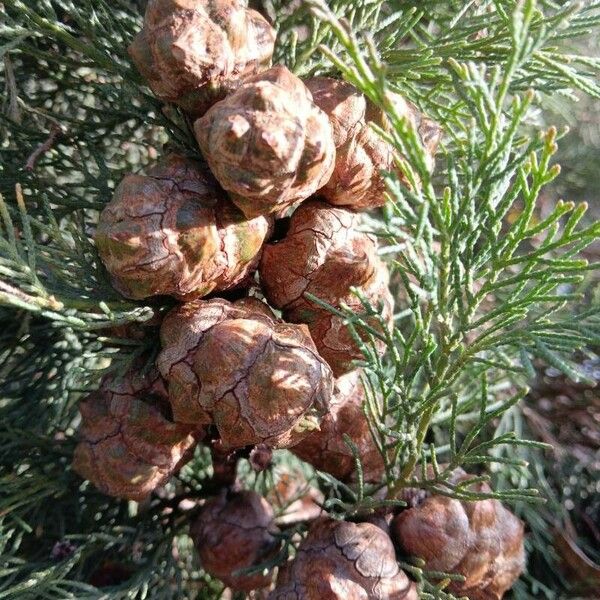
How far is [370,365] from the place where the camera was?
1.16 m

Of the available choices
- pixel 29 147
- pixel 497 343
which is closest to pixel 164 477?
pixel 497 343

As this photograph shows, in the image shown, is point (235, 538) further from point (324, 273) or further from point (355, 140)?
point (355, 140)

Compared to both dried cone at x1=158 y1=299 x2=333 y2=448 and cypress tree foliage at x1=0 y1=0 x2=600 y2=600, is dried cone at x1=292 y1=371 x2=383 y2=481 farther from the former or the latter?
dried cone at x1=158 y1=299 x2=333 y2=448

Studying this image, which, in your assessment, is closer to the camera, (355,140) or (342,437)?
(355,140)

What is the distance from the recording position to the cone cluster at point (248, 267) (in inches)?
41.1

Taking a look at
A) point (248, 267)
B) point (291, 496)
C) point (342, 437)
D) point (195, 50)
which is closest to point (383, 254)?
point (248, 267)

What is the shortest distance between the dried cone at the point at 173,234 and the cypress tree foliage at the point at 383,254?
97 mm

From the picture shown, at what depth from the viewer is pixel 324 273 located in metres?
1.20

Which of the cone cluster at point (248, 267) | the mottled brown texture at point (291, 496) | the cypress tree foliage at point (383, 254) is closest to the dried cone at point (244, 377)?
the cone cluster at point (248, 267)

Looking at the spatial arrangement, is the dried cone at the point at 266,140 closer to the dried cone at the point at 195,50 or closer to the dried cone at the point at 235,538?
the dried cone at the point at 195,50

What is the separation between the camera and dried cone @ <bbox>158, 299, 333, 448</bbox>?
3.47 feet

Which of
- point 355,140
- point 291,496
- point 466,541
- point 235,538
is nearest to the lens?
point 355,140

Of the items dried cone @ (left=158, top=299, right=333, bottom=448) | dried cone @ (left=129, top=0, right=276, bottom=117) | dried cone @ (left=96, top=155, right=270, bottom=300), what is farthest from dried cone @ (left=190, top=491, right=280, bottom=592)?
dried cone @ (left=129, top=0, right=276, bottom=117)

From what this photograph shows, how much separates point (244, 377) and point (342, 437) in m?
0.37
